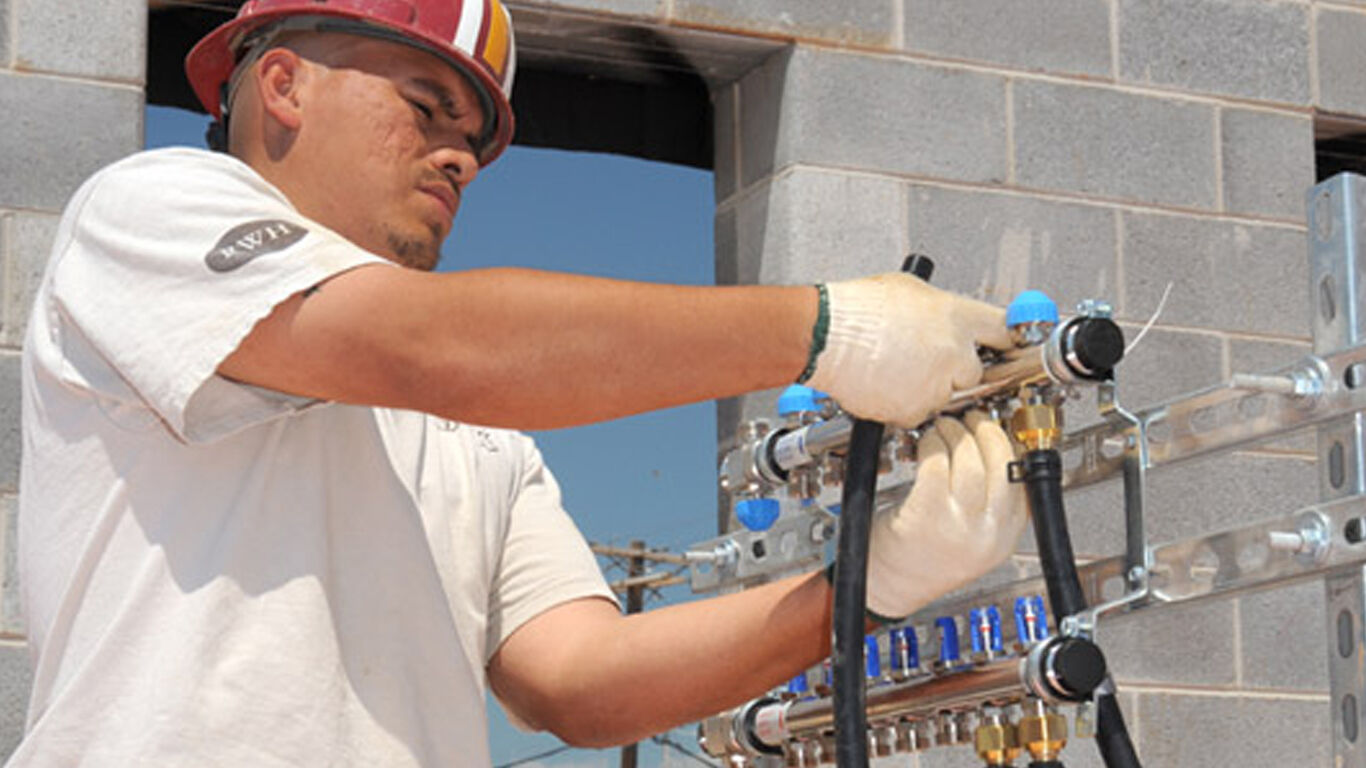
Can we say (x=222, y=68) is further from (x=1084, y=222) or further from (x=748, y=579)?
(x=1084, y=222)

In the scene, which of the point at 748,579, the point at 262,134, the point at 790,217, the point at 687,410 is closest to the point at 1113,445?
the point at 748,579

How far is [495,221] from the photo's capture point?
4773 mm

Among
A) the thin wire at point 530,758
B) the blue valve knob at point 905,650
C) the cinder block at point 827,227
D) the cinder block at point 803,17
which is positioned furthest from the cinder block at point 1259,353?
the blue valve knob at point 905,650

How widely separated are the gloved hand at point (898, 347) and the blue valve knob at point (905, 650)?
Result: 1.26ft

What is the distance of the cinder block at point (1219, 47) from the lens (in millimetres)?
4754

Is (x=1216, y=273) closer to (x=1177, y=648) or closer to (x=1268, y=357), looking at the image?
(x=1268, y=357)

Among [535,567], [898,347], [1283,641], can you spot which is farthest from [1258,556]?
[1283,641]

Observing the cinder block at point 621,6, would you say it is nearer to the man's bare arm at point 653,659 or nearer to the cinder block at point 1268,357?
the cinder block at point 1268,357

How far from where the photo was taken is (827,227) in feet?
14.4

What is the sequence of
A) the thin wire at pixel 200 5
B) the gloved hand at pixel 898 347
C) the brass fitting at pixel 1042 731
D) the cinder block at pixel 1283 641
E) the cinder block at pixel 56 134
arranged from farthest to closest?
the cinder block at pixel 1283 641 < the thin wire at pixel 200 5 < the cinder block at pixel 56 134 < the brass fitting at pixel 1042 731 < the gloved hand at pixel 898 347

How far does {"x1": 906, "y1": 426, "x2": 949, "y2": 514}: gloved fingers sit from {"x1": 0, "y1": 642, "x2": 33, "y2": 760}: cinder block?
6.70 feet

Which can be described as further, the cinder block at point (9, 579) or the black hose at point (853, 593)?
the cinder block at point (9, 579)

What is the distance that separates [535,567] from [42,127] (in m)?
1.59

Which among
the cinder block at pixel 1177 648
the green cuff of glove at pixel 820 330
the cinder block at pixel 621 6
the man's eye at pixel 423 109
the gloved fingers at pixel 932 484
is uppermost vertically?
the cinder block at pixel 621 6
